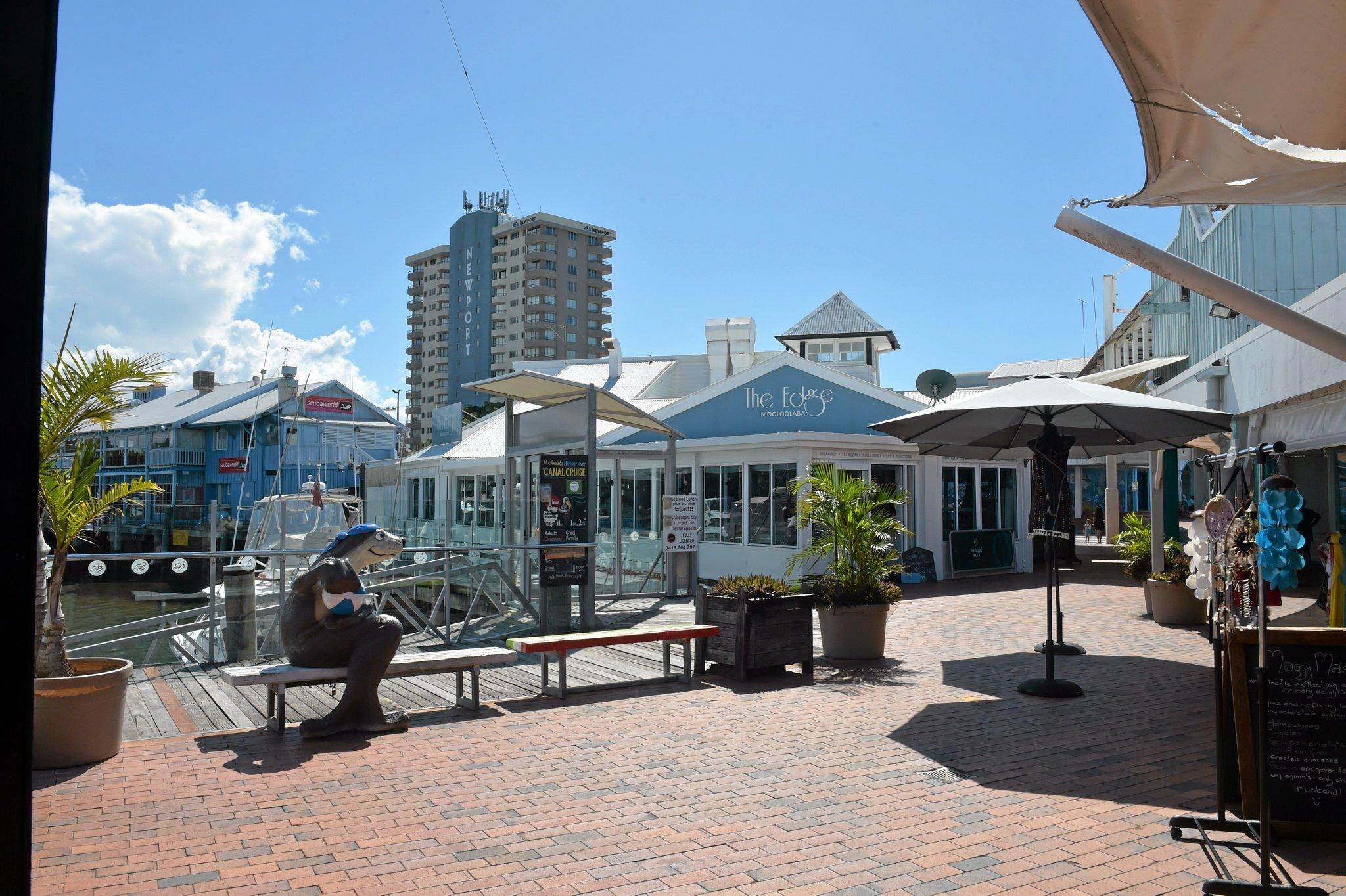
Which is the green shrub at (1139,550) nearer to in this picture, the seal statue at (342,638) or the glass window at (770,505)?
the glass window at (770,505)

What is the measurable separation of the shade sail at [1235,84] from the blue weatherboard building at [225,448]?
40572 millimetres

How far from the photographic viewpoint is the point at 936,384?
1742 cm

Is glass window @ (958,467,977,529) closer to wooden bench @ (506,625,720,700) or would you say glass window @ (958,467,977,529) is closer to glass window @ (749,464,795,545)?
glass window @ (749,464,795,545)

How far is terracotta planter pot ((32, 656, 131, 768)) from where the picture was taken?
17.9ft

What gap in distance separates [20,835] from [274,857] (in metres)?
3.06

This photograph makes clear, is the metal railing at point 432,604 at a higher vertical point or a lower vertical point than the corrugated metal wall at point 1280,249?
lower

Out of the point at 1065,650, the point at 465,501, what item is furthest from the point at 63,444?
the point at 465,501

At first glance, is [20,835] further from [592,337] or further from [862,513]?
[592,337]

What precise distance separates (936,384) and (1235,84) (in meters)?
14.0

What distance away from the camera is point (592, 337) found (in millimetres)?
106750

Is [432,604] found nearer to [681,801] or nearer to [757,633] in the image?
[757,633]

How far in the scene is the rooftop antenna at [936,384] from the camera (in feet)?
56.5

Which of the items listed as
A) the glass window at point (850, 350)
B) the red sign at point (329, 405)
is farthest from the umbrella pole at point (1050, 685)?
the red sign at point (329, 405)

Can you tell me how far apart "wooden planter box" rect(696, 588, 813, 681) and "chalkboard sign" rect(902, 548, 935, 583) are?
9684 millimetres
